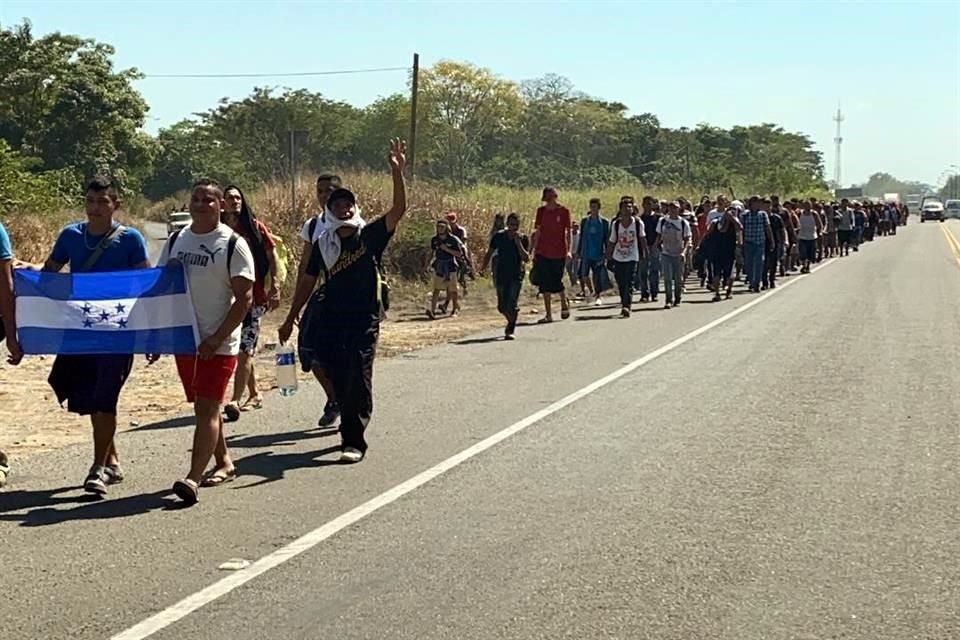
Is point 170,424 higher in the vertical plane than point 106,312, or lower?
lower

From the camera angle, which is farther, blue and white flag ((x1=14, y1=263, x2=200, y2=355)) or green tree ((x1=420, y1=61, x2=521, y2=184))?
green tree ((x1=420, y1=61, x2=521, y2=184))

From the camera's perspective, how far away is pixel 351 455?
872cm

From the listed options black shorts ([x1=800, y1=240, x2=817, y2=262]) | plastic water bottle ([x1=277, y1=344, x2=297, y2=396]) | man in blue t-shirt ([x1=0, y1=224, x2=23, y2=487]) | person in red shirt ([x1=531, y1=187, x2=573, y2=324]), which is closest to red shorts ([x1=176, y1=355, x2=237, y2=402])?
man in blue t-shirt ([x1=0, y1=224, x2=23, y2=487])

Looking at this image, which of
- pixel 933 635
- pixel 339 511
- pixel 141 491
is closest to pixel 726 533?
pixel 933 635

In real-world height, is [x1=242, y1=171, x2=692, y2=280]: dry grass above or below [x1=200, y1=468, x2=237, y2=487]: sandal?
above

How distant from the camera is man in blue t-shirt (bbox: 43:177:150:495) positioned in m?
7.76

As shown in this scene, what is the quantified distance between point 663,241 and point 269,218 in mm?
8659

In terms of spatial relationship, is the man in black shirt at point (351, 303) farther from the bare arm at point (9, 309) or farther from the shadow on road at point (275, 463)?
the bare arm at point (9, 309)

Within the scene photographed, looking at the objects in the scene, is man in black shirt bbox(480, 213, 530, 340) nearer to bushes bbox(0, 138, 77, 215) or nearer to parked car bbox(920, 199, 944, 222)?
bushes bbox(0, 138, 77, 215)

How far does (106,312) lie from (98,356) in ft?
0.89

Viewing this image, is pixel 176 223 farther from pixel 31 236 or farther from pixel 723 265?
pixel 723 265

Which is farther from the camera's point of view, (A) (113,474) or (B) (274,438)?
(B) (274,438)

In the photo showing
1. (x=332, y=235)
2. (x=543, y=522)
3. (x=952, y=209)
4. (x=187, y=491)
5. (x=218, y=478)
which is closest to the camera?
(x=543, y=522)

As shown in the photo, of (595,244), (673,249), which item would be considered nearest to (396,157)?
(673,249)
